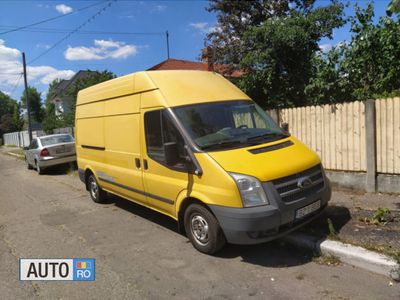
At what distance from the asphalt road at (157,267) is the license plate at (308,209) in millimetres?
549

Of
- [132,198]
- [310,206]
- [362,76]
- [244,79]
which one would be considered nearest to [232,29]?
[244,79]

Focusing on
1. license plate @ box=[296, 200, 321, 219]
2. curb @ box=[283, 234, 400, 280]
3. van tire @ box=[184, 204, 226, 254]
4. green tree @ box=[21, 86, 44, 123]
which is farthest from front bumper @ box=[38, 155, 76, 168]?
green tree @ box=[21, 86, 44, 123]

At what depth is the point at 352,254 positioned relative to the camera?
4199 mm

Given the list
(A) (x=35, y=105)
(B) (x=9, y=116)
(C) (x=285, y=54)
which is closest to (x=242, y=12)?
(C) (x=285, y=54)

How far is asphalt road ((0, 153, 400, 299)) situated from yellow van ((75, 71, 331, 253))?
1.26 feet

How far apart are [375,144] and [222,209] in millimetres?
3953

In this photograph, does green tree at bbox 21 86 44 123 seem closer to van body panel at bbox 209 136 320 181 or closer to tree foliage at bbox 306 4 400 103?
tree foliage at bbox 306 4 400 103

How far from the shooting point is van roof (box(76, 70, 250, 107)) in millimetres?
5279

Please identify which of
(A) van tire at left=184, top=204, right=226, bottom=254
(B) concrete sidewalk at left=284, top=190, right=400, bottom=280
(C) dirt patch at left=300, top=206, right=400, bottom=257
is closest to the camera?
(B) concrete sidewalk at left=284, top=190, right=400, bottom=280

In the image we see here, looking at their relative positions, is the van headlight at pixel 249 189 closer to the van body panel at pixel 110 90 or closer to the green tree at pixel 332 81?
the van body panel at pixel 110 90

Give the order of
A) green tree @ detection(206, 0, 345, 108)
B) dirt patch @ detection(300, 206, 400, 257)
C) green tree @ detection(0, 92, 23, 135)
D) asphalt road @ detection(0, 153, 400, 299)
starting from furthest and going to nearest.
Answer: green tree @ detection(0, 92, 23, 135) → green tree @ detection(206, 0, 345, 108) → dirt patch @ detection(300, 206, 400, 257) → asphalt road @ detection(0, 153, 400, 299)

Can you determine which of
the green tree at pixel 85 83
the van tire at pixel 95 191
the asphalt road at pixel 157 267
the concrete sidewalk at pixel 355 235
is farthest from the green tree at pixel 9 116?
the concrete sidewalk at pixel 355 235

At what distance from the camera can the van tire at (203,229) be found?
14.7ft

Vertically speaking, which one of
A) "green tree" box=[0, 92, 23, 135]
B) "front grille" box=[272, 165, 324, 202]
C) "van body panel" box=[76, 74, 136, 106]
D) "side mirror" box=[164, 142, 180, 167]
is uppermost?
"green tree" box=[0, 92, 23, 135]
